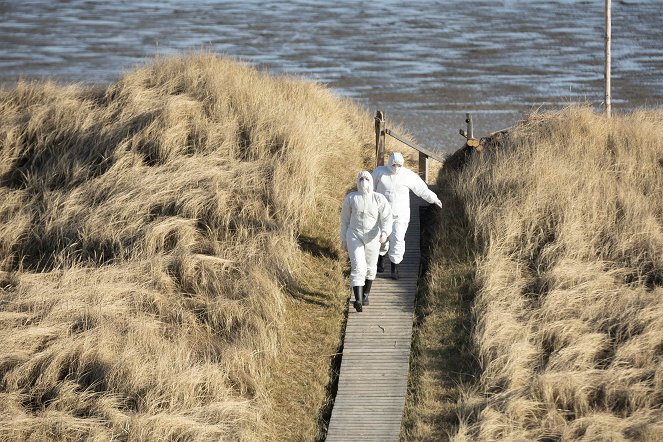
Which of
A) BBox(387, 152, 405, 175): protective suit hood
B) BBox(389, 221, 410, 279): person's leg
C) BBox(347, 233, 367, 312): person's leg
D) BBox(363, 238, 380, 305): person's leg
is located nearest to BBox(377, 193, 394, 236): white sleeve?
BBox(363, 238, 380, 305): person's leg

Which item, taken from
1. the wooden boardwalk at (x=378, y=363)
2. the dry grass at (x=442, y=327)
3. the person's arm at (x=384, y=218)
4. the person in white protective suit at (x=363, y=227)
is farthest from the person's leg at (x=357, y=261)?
the dry grass at (x=442, y=327)

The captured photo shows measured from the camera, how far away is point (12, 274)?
15.2m

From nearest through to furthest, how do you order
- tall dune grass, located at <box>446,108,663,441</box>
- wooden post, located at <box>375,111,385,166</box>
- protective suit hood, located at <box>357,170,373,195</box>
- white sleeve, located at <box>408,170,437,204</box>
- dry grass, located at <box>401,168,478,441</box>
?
tall dune grass, located at <box>446,108,663,441</box> < dry grass, located at <box>401,168,478,441</box> < protective suit hood, located at <box>357,170,373,195</box> < white sleeve, located at <box>408,170,437,204</box> < wooden post, located at <box>375,111,385,166</box>

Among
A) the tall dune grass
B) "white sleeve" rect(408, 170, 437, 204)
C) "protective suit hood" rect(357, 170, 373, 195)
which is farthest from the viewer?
"white sleeve" rect(408, 170, 437, 204)

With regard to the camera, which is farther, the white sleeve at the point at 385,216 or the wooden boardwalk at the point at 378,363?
the white sleeve at the point at 385,216

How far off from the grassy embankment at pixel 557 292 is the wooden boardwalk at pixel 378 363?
27cm

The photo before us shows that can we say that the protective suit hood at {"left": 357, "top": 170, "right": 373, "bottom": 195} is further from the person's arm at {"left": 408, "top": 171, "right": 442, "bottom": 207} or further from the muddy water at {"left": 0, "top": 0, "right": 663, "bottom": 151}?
the muddy water at {"left": 0, "top": 0, "right": 663, "bottom": 151}

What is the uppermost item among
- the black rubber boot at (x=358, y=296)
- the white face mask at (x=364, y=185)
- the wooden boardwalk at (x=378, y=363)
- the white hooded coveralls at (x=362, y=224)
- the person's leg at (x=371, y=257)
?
the white face mask at (x=364, y=185)

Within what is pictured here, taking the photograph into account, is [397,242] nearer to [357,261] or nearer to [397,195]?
[397,195]

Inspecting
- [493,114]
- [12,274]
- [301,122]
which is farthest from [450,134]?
[12,274]

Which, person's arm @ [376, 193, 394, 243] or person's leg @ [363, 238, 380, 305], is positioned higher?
person's arm @ [376, 193, 394, 243]

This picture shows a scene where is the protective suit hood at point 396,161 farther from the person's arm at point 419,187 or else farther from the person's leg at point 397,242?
the person's leg at point 397,242

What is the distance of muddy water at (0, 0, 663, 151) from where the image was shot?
3094 cm

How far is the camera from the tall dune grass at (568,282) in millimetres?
12031
